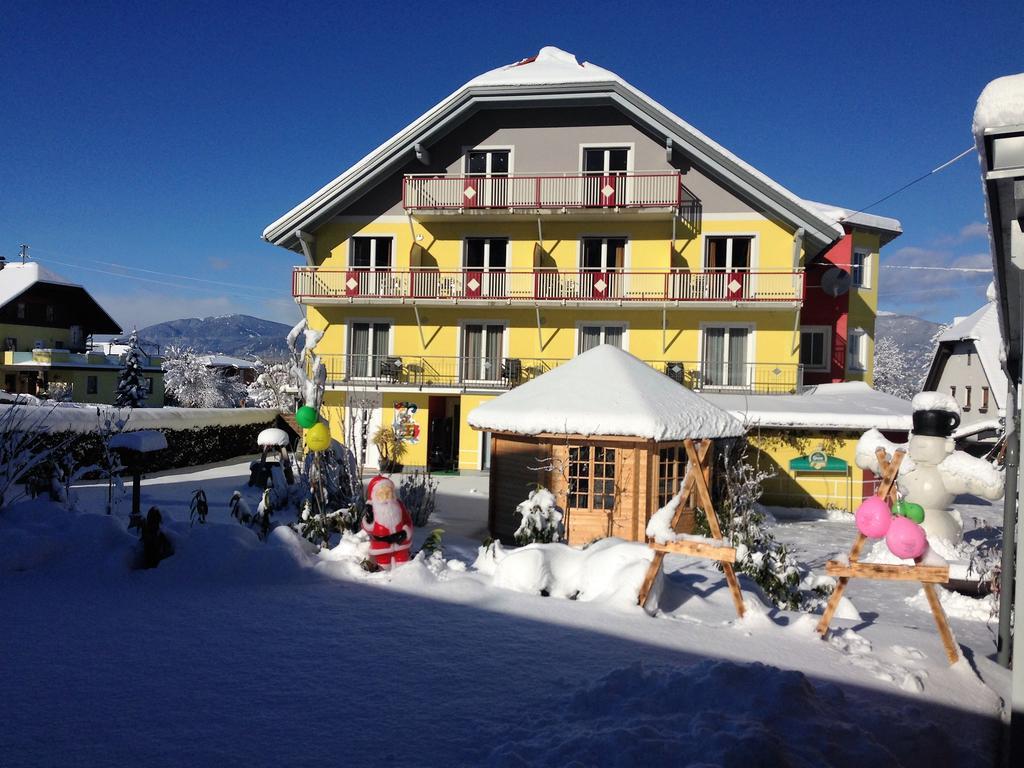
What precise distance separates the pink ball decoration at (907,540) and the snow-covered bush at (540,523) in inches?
187

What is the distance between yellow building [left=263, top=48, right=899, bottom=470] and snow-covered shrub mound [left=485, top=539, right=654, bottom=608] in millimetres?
14043

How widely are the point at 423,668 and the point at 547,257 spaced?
18785 millimetres

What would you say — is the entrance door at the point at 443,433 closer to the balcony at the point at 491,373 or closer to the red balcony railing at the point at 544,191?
the balcony at the point at 491,373

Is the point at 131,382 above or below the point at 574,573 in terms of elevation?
above

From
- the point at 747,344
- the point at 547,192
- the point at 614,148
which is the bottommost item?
the point at 747,344

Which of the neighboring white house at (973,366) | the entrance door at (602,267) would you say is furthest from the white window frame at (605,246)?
the neighboring white house at (973,366)

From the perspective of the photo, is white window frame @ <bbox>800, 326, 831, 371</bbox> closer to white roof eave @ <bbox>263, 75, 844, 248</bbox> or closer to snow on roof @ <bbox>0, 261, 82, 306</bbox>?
white roof eave @ <bbox>263, 75, 844, 248</bbox>

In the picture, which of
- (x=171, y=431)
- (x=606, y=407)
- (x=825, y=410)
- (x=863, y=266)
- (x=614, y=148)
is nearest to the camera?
(x=606, y=407)

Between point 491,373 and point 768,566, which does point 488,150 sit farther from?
point 768,566

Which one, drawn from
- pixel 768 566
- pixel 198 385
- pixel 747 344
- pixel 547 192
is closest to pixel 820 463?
pixel 747 344

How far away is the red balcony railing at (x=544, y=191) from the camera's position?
838 inches

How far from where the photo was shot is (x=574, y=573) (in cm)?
772

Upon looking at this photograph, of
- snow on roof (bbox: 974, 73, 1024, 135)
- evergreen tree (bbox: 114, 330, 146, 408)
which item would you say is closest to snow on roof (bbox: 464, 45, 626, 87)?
snow on roof (bbox: 974, 73, 1024, 135)

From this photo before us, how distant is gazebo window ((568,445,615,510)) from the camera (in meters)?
12.6
